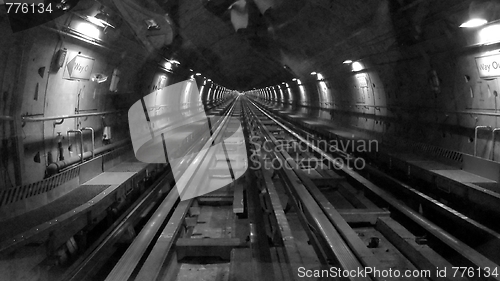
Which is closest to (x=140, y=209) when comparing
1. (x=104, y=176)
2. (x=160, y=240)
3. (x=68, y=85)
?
(x=104, y=176)

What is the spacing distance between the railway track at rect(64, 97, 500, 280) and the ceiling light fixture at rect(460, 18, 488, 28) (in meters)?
3.15

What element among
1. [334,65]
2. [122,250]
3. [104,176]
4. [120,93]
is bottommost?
[122,250]

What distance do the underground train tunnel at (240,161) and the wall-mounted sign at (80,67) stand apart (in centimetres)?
4

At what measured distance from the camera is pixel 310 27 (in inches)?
493

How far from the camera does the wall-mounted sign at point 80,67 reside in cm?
716

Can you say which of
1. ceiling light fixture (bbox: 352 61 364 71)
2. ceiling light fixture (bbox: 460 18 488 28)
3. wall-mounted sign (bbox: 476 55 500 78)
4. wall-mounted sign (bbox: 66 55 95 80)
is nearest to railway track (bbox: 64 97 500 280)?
wall-mounted sign (bbox: 476 55 500 78)

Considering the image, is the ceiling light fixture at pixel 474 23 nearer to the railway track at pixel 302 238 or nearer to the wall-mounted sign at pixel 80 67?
the railway track at pixel 302 238

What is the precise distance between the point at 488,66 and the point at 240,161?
6.34m

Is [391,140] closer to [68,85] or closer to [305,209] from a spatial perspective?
[305,209]

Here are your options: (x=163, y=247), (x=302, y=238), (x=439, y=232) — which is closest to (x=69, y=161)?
(x=163, y=247)

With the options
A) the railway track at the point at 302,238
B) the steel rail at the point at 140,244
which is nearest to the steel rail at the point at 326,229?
the railway track at the point at 302,238

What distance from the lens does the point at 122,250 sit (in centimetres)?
577

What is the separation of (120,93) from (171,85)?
620 cm

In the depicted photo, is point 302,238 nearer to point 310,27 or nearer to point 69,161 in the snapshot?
point 69,161
